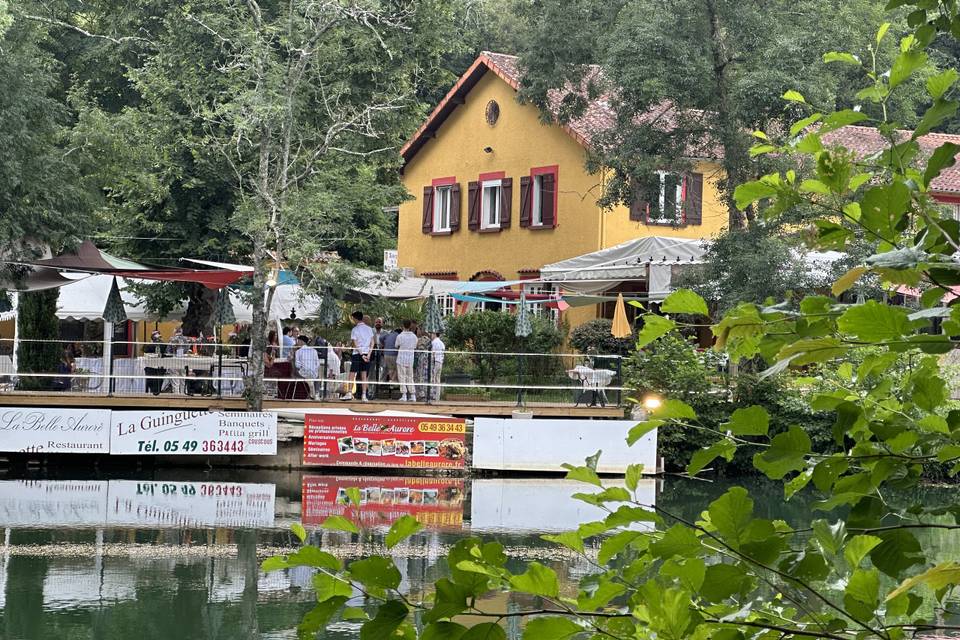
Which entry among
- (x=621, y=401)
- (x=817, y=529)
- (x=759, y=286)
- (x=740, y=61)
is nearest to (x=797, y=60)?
(x=740, y=61)

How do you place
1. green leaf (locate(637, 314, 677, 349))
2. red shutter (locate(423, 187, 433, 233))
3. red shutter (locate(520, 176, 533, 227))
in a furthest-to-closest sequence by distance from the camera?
red shutter (locate(423, 187, 433, 233)), red shutter (locate(520, 176, 533, 227)), green leaf (locate(637, 314, 677, 349))

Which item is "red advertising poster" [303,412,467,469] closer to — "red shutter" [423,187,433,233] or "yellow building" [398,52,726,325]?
"yellow building" [398,52,726,325]

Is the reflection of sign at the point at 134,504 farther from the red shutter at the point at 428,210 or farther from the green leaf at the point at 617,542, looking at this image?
the red shutter at the point at 428,210

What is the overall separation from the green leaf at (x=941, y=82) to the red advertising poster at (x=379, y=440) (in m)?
24.6

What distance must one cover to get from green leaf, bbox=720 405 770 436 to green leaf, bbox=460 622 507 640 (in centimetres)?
54

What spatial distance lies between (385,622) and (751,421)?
0.69 meters

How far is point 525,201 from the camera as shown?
132 feet

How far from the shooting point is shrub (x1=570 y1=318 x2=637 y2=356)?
34.7 m

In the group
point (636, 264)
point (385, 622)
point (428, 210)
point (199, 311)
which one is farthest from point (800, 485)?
point (428, 210)

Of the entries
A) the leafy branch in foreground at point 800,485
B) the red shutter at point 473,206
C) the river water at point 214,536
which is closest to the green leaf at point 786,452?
the leafy branch in foreground at point 800,485

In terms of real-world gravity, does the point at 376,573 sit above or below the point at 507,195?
below

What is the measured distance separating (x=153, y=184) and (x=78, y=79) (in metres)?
11.7

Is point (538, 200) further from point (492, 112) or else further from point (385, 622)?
point (385, 622)

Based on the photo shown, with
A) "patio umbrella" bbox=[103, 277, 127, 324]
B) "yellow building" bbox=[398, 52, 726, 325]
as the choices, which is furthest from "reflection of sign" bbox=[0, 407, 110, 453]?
"yellow building" bbox=[398, 52, 726, 325]
